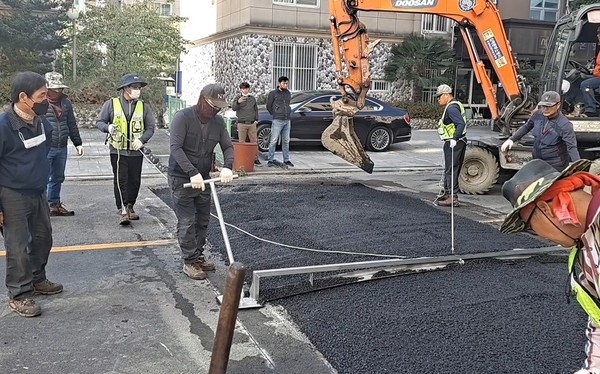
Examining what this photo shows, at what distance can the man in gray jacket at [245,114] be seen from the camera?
11.9 meters

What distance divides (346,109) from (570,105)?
12.6ft

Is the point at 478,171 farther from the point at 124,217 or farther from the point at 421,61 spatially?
the point at 421,61

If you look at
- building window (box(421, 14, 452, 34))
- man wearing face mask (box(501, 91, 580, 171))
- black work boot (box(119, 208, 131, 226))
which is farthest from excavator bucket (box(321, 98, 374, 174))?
building window (box(421, 14, 452, 34))

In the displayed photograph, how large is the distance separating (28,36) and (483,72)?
615 inches

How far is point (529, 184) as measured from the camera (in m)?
1.97

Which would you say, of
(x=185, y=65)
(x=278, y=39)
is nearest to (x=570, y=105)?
(x=278, y=39)

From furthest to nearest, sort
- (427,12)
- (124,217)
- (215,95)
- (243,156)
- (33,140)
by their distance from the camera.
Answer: (243,156) → (427,12) → (124,217) → (215,95) → (33,140)

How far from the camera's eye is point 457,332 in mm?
4078

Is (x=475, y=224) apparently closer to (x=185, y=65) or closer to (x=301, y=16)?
(x=301, y=16)

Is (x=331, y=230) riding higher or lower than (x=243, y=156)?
lower

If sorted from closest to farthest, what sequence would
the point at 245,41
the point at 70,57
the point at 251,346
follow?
the point at 251,346 < the point at 245,41 < the point at 70,57

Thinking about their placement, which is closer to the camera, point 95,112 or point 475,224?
point 475,224

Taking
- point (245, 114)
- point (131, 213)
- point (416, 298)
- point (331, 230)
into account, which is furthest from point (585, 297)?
point (245, 114)

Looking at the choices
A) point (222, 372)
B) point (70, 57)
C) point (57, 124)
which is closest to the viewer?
point (222, 372)
